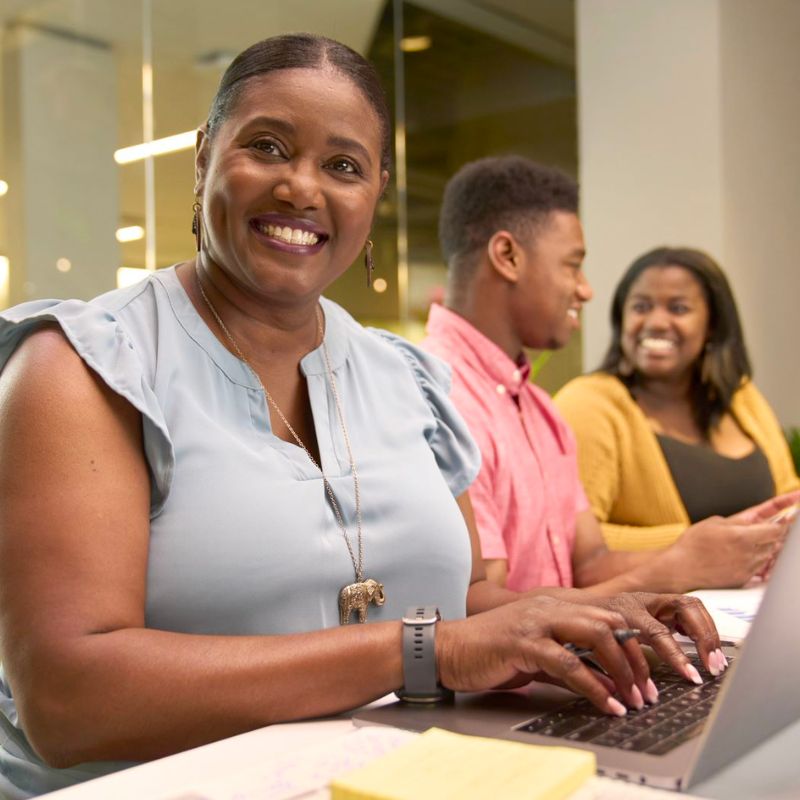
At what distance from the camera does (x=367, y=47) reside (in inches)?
154

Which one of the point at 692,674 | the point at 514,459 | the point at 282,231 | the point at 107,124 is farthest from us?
the point at 107,124

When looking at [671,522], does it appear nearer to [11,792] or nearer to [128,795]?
[11,792]

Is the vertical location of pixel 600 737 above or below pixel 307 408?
below

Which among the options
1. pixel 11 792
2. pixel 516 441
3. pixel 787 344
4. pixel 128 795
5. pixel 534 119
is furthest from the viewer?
pixel 534 119

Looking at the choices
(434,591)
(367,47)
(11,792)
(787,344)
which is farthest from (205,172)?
(787,344)

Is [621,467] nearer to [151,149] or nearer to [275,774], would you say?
[151,149]

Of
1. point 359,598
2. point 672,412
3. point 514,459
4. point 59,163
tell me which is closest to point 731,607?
point 514,459

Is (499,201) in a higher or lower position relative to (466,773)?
higher

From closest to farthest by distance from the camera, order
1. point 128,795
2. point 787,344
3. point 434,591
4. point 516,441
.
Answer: point 128,795 < point 434,591 < point 516,441 < point 787,344

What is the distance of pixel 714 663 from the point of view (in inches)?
40.6

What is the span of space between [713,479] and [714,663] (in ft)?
5.31

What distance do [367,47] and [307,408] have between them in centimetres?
294

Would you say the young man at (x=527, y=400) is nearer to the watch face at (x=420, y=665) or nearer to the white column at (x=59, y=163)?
the watch face at (x=420, y=665)

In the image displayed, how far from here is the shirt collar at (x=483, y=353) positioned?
2.08m
